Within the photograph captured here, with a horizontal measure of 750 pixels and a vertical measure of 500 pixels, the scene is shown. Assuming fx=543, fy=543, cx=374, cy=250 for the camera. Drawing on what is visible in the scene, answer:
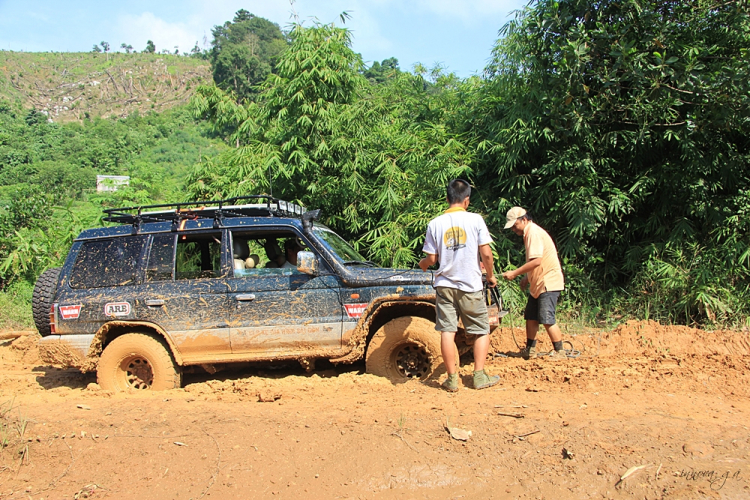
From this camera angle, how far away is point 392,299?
17.5ft

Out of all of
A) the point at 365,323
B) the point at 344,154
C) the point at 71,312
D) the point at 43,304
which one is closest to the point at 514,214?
the point at 365,323

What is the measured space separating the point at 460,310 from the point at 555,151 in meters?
4.26

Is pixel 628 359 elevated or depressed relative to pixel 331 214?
depressed

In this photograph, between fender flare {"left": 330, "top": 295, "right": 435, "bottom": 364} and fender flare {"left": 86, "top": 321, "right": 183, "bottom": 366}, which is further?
fender flare {"left": 86, "top": 321, "right": 183, "bottom": 366}

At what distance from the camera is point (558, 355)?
5.92 m

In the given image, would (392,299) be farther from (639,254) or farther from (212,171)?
(212,171)

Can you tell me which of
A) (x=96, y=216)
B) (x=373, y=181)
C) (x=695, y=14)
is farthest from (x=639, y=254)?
(x=96, y=216)

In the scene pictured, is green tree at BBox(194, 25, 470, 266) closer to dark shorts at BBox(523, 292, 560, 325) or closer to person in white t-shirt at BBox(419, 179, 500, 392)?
dark shorts at BBox(523, 292, 560, 325)

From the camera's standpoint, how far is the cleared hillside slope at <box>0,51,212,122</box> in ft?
205

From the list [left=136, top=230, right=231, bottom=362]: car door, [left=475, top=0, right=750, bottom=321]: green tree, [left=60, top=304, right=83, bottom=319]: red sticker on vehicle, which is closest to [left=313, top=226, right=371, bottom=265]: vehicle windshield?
[left=136, top=230, right=231, bottom=362]: car door

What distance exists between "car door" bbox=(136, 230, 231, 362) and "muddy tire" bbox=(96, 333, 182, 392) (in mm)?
206

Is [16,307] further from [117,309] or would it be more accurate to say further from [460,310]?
[460,310]

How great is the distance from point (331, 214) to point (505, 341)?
12.9 feet

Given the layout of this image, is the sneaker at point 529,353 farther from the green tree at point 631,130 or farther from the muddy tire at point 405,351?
the green tree at point 631,130
